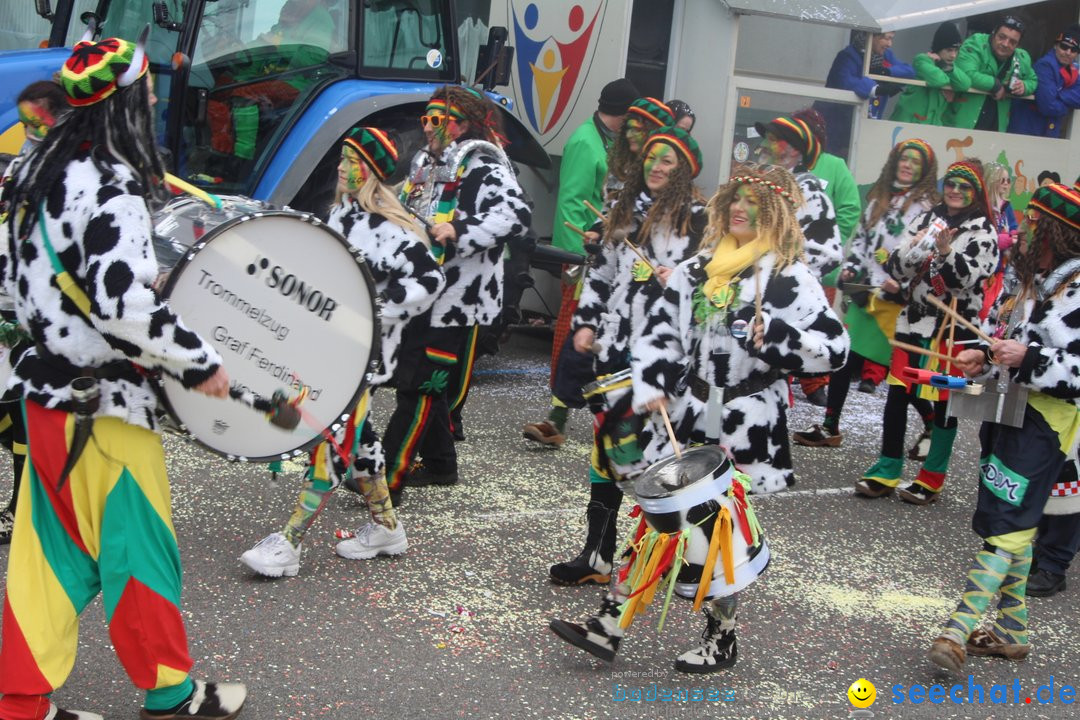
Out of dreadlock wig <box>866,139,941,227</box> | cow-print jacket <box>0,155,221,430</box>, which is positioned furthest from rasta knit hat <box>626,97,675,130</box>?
cow-print jacket <box>0,155,221,430</box>

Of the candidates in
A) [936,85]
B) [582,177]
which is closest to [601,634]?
[582,177]

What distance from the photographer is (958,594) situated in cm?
471

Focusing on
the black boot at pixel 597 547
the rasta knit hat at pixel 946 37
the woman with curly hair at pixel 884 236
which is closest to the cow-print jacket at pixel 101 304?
the black boot at pixel 597 547

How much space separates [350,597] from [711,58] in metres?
5.19

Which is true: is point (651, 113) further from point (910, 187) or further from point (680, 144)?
point (910, 187)

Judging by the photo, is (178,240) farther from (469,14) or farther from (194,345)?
(469,14)

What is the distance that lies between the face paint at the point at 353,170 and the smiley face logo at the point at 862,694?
8.18 ft

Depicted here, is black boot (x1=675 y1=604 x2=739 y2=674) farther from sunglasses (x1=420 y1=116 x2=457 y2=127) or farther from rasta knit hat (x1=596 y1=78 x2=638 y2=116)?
rasta knit hat (x1=596 y1=78 x2=638 y2=116)

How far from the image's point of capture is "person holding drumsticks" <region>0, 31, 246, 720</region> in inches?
109

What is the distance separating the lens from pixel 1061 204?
3869 millimetres

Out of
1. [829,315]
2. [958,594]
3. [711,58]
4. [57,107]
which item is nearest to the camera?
[829,315]

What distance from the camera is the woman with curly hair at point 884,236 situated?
623 centimetres

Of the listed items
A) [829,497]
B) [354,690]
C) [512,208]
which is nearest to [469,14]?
[512,208]

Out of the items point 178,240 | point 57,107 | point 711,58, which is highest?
point 711,58
